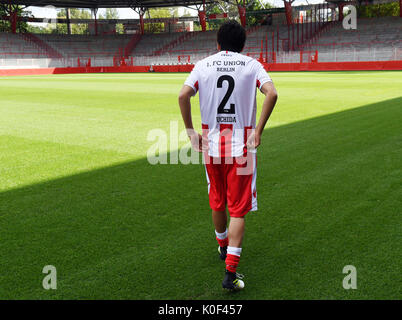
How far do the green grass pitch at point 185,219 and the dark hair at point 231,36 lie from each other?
6.11ft

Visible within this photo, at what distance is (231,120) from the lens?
3.52 m

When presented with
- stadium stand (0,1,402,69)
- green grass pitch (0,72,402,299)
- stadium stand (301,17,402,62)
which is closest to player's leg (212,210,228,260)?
green grass pitch (0,72,402,299)

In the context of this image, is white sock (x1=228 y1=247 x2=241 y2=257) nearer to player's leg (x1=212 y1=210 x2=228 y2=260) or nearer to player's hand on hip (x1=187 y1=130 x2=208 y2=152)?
player's leg (x1=212 y1=210 x2=228 y2=260)

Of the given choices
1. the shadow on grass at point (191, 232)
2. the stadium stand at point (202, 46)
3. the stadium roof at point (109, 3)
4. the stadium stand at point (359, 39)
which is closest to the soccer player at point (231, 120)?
the shadow on grass at point (191, 232)

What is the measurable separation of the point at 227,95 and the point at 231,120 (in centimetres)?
21

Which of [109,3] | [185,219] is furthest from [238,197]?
[109,3]

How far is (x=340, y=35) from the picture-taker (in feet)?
156

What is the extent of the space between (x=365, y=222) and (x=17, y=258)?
3461 mm

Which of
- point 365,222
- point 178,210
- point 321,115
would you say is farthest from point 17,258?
point 321,115

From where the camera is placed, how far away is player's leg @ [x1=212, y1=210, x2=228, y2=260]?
382 cm

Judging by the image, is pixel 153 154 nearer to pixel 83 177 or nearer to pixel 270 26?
pixel 83 177

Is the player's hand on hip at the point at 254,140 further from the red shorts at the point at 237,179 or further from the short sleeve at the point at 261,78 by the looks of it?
the short sleeve at the point at 261,78

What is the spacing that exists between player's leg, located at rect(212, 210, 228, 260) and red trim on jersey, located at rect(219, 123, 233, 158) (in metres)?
0.56

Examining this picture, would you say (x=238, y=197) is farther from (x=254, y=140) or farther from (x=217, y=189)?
(x=254, y=140)
